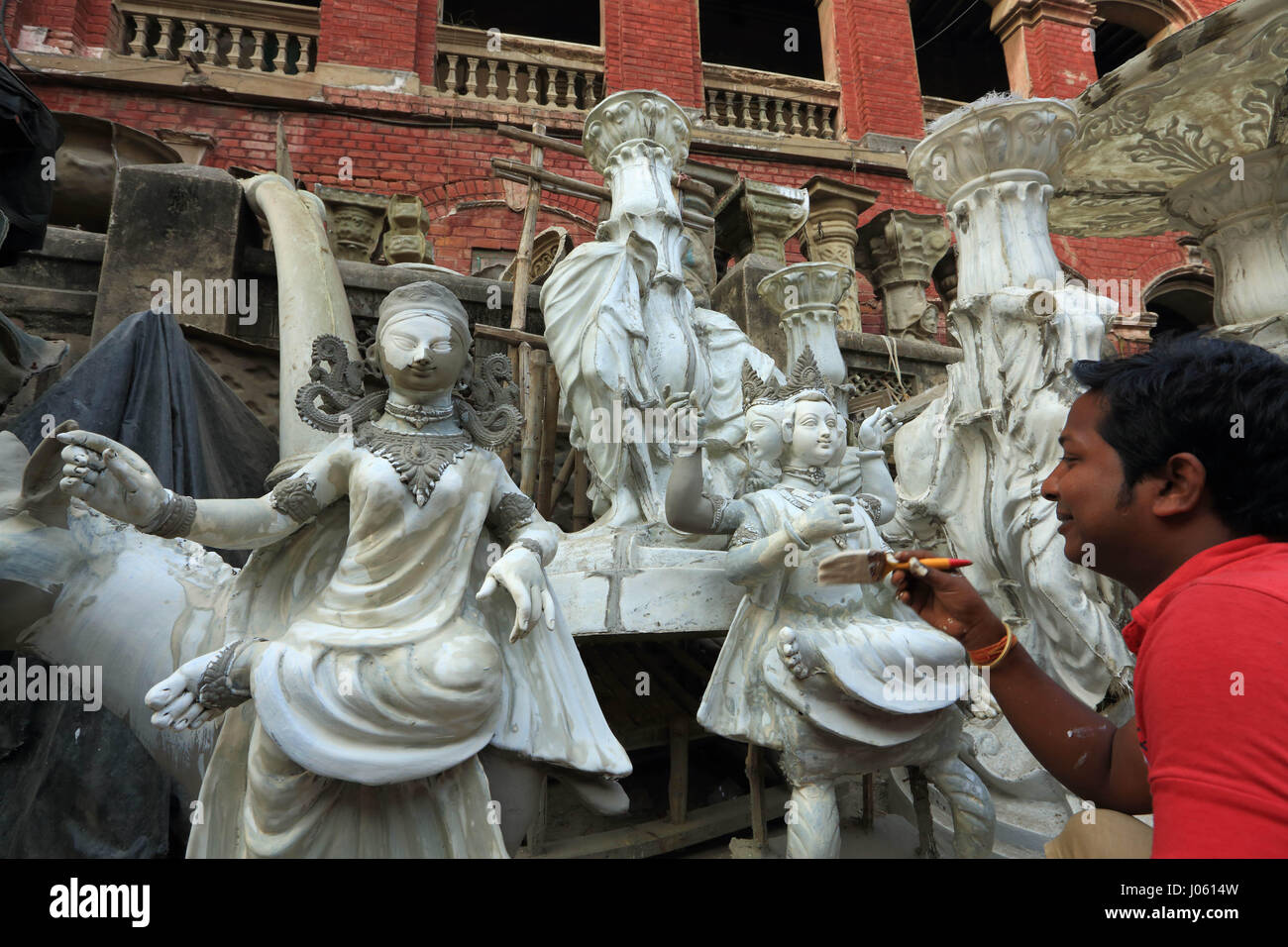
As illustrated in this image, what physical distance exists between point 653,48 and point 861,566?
403 inches

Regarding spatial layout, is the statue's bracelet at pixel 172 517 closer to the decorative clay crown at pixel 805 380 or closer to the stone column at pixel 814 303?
the decorative clay crown at pixel 805 380

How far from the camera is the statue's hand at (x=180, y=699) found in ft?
5.07

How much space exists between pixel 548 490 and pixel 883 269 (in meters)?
6.65

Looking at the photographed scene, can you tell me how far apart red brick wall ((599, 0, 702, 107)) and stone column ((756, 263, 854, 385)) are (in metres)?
6.79

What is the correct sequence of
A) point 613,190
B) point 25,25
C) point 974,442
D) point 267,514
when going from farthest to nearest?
point 25,25 → point 613,190 → point 974,442 → point 267,514

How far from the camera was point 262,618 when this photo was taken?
1.87 metres

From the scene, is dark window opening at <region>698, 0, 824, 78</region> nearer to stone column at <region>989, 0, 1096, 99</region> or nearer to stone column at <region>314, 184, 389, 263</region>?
stone column at <region>989, 0, 1096, 99</region>

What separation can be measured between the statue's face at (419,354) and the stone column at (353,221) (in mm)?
5284

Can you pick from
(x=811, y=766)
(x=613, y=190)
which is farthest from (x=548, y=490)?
(x=811, y=766)

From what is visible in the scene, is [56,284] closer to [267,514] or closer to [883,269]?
[267,514]

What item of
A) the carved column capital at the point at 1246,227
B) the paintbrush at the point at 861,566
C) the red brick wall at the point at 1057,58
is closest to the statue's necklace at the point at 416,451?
the paintbrush at the point at 861,566

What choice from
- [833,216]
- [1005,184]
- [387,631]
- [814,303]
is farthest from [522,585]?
[833,216]

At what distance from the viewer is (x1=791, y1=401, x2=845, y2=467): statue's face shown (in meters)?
2.55

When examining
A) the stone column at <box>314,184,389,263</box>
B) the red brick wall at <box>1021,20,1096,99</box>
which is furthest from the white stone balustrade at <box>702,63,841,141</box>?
the stone column at <box>314,184,389,263</box>
